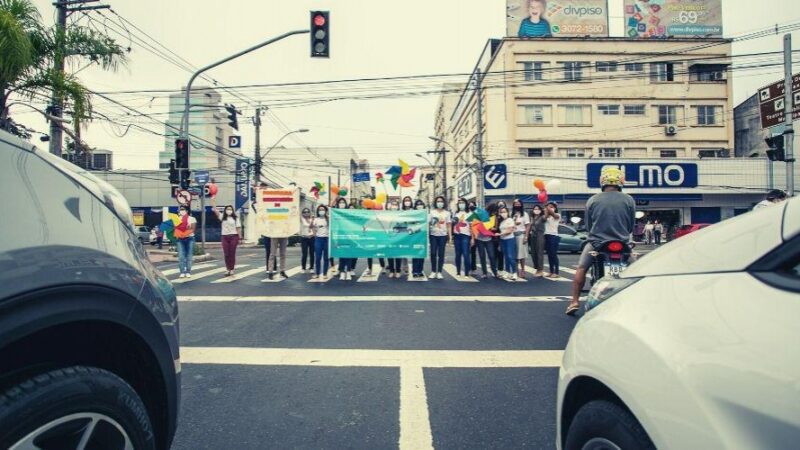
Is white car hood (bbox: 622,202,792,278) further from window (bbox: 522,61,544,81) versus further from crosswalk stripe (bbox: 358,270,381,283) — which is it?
window (bbox: 522,61,544,81)

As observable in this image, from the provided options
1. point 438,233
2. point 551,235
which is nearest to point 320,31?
point 438,233

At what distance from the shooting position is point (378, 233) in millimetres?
11070

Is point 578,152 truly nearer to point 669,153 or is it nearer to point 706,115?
point 669,153

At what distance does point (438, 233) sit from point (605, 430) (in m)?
9.42

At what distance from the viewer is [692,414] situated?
46.0 inches

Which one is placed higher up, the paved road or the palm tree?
the palm tree

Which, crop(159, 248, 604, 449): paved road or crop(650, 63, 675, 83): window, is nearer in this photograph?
crop(159, 248, 604, 449): paved road

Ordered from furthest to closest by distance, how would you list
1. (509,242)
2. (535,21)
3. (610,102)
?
(535,21) → (610,102) → (509,242)

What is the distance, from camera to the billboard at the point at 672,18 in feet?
136

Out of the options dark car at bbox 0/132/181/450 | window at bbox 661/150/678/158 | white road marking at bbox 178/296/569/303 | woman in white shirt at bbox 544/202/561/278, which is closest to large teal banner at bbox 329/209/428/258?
woman in white shirt at bbox 544/202/561/278

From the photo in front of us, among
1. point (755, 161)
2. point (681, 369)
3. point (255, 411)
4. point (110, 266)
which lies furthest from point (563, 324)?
point (755, 161)

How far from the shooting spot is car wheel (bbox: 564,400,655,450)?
1.36 m

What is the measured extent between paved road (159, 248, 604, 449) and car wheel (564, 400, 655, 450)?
3.76ft

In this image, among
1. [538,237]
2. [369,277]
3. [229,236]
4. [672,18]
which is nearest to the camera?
[369,277]
